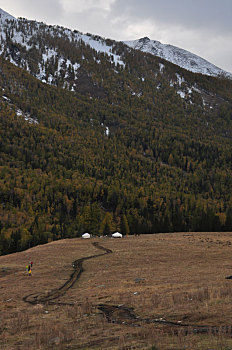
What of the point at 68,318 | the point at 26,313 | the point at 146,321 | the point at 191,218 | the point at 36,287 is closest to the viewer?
the point at 146,321

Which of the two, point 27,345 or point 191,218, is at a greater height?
point 27,345

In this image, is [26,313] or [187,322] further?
[26,313]

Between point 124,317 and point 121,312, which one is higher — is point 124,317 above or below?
above

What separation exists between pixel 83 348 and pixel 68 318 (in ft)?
22.7

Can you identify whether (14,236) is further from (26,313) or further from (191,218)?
(26,313)

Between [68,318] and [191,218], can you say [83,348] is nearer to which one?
[68,318]

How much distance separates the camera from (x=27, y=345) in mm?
14789

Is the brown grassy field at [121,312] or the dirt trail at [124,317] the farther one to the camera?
the dirt trail at [124,317]

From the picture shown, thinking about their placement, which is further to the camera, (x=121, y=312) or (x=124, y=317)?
(x=121, y=312)

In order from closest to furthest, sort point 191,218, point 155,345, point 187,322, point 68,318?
point 155,345, point 187,322, point 68,318, point 191,218

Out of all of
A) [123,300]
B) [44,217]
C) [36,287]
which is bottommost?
[44,217]

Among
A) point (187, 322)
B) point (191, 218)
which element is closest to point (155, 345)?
point (187, 322)

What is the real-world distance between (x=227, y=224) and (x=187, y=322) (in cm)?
11645

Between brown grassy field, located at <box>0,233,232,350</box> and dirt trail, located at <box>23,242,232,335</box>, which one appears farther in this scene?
dirt trail, located at <box>23,242,232,335</box>
